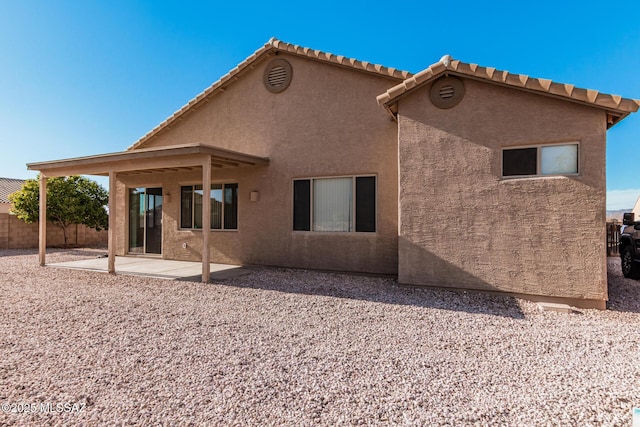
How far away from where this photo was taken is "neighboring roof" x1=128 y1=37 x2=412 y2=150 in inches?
323

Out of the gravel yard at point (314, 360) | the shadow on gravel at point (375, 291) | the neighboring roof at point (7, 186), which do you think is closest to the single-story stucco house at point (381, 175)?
the shadow on gravel at point (375, 291)

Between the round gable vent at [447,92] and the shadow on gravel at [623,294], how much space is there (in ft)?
15.8

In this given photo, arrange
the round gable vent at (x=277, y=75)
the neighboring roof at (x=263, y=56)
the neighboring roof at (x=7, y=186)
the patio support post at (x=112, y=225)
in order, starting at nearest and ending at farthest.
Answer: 1. the neighboring roof at (x=263, y=56)
2. the patio support post at (x=112, y=225)
3. the round gable vent at (x=277, y=75)
4. the neighboring roof at (x=7, y=186)

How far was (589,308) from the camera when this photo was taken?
5648 millimetres

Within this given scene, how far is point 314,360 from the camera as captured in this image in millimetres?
3416

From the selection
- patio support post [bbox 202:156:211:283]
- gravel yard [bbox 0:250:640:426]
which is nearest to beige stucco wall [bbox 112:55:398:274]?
patio support post [bbox 202:156:211:283]

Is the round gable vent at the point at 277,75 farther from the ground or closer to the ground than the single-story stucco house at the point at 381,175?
farther from the ground

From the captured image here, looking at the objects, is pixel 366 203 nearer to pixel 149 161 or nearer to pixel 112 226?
pixel 149 161

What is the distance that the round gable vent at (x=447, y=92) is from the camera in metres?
6.40

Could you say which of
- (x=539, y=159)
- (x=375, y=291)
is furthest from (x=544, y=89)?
(x=375, y=291)

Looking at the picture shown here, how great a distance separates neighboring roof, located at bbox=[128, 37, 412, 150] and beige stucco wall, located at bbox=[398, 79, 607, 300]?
1.90 metres

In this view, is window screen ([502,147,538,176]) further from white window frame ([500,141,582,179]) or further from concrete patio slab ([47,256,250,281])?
concrete patio slab ([47,256,250,281])

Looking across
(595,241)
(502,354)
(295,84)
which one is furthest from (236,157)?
(595,241)

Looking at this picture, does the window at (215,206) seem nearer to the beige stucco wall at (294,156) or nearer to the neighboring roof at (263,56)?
the beige stucco wall at (294,156)
